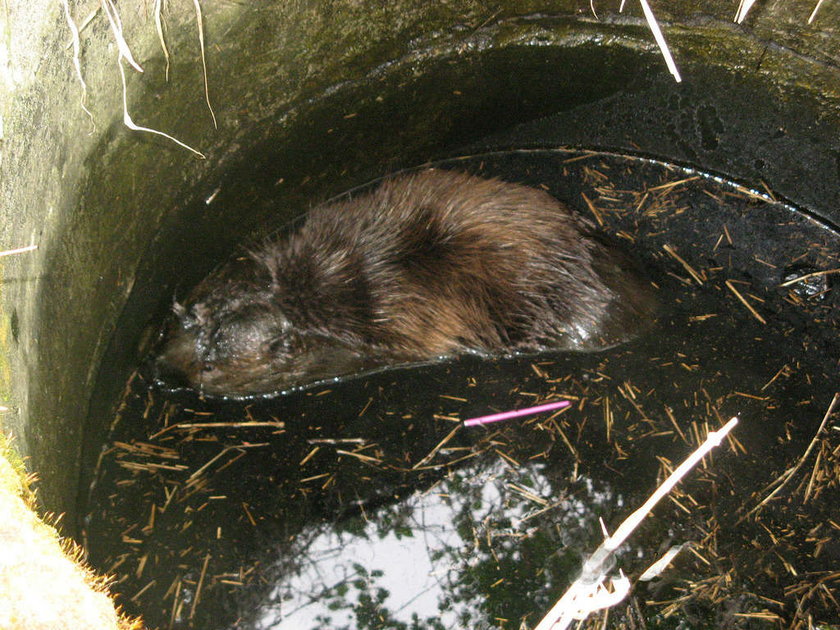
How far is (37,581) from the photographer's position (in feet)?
5.34

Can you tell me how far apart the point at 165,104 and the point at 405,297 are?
1386mm

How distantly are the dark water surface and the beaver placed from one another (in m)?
0.13

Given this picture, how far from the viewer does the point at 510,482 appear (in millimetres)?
3447

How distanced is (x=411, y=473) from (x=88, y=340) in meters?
1.48

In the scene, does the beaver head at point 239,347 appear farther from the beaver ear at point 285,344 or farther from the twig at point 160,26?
the twig at point 160,26

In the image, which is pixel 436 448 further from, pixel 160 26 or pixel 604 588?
pixel 160 26

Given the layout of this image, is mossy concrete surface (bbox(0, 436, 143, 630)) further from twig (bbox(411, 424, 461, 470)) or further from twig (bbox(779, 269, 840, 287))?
twig (bbox(779, 269, 840, 287))

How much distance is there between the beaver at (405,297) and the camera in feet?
11.9

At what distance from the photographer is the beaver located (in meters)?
3.63

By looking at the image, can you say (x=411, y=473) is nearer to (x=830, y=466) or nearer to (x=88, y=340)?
(x=88, y=340)

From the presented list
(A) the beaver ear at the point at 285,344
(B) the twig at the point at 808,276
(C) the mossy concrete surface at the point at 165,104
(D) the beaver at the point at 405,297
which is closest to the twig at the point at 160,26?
(C) the mossy concrete surface at the point at 165,104

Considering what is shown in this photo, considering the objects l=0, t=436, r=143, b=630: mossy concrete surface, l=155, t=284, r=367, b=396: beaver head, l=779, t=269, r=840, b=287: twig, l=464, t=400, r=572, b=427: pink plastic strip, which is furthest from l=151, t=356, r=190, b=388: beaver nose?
l=779, t=269, r=840, b=287: twig

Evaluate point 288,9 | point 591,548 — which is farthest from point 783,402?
point 288,9

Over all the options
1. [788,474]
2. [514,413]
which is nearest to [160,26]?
[514,413]
